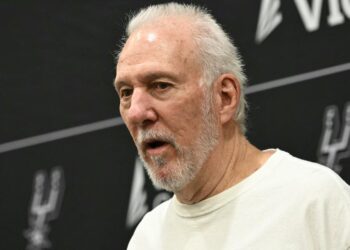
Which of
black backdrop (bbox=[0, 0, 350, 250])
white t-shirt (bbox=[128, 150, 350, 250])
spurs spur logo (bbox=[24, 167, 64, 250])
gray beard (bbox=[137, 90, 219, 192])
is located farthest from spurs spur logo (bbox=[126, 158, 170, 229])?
gray beard (bbox=[137, 90, 219, 192])

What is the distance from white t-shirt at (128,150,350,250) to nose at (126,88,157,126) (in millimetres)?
203

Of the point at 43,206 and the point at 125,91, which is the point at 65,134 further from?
the point at 125,91

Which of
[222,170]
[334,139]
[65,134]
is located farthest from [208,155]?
[65,134]

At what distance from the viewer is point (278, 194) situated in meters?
1.44

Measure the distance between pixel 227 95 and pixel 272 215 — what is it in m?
0.25

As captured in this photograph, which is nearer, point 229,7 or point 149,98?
point 149,98

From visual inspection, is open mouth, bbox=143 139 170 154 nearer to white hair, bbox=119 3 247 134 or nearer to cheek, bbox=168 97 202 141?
cheek, bbox=168 97 202 141

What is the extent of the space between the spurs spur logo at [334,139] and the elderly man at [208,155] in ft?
1.75

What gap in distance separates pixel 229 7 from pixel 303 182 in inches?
32.4

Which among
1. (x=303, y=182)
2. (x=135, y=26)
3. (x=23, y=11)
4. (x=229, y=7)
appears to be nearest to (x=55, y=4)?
(x=23, y=11)

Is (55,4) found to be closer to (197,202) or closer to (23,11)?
(23,11)

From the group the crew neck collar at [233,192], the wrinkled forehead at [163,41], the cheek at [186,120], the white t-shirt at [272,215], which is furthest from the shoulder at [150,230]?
the wrinkled forehead at [163,41]

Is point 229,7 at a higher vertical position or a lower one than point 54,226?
higher

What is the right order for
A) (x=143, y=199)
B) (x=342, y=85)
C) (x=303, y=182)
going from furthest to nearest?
(x=143, y=199)
(x=342, y=85)
(x=303, y=182)
